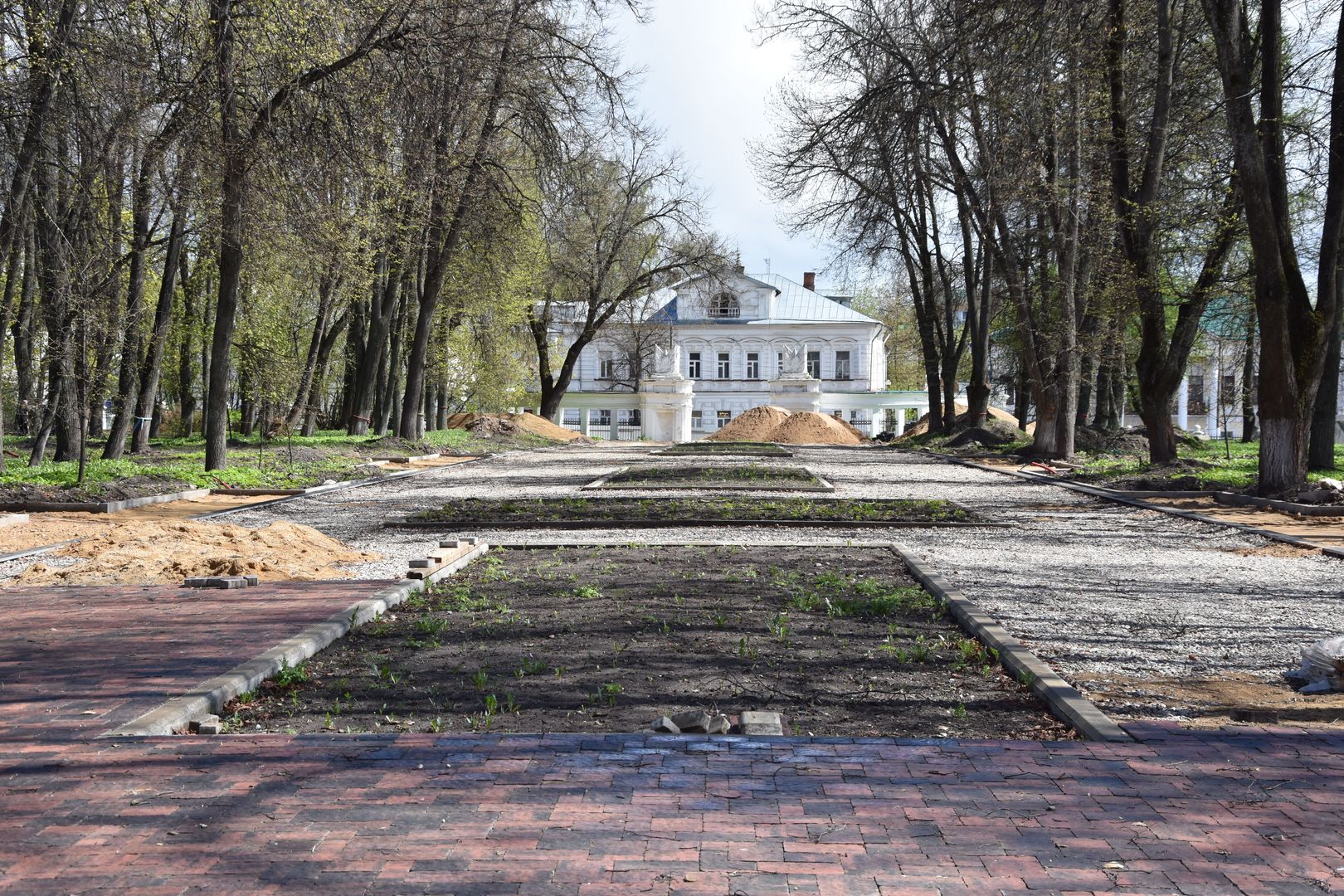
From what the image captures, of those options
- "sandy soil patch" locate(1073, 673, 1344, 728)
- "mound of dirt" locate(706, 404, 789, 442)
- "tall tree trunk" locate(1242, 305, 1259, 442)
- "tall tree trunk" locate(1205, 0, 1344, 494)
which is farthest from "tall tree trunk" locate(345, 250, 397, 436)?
"sandy soil patch" locate(1073, 673, 1344, 728)

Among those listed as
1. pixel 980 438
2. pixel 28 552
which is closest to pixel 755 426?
pixel 980 438

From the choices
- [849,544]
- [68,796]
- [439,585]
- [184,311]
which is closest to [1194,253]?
[849,544]

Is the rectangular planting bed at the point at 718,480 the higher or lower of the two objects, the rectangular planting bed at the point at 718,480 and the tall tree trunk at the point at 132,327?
the lower

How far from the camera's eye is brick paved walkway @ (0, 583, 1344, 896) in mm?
3451

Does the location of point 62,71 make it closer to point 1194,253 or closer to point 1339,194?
point 1339,194

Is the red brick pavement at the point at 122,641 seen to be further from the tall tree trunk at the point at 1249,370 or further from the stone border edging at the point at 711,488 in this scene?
the tall tree trunk at the point at 1249,370

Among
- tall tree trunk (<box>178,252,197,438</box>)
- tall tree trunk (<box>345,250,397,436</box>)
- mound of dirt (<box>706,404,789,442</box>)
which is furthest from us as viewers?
mound of dirt (<box>706,404,789,442</box>)

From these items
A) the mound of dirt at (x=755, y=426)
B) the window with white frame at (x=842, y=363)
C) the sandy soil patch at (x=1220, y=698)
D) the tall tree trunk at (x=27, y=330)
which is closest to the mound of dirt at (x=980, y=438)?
the mound of dirt at (x=755, y=426)

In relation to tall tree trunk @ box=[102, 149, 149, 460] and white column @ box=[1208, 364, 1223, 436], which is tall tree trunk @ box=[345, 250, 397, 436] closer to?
tall tree trunk @ box=[102, 149, 149, 460]

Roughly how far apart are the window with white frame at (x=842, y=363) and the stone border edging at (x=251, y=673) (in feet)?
216

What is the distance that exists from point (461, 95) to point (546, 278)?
82.1ft

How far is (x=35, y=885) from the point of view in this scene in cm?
339

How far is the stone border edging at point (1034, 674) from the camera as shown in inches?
198

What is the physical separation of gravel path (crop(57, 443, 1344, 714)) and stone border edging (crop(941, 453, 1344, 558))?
175 millimetres
